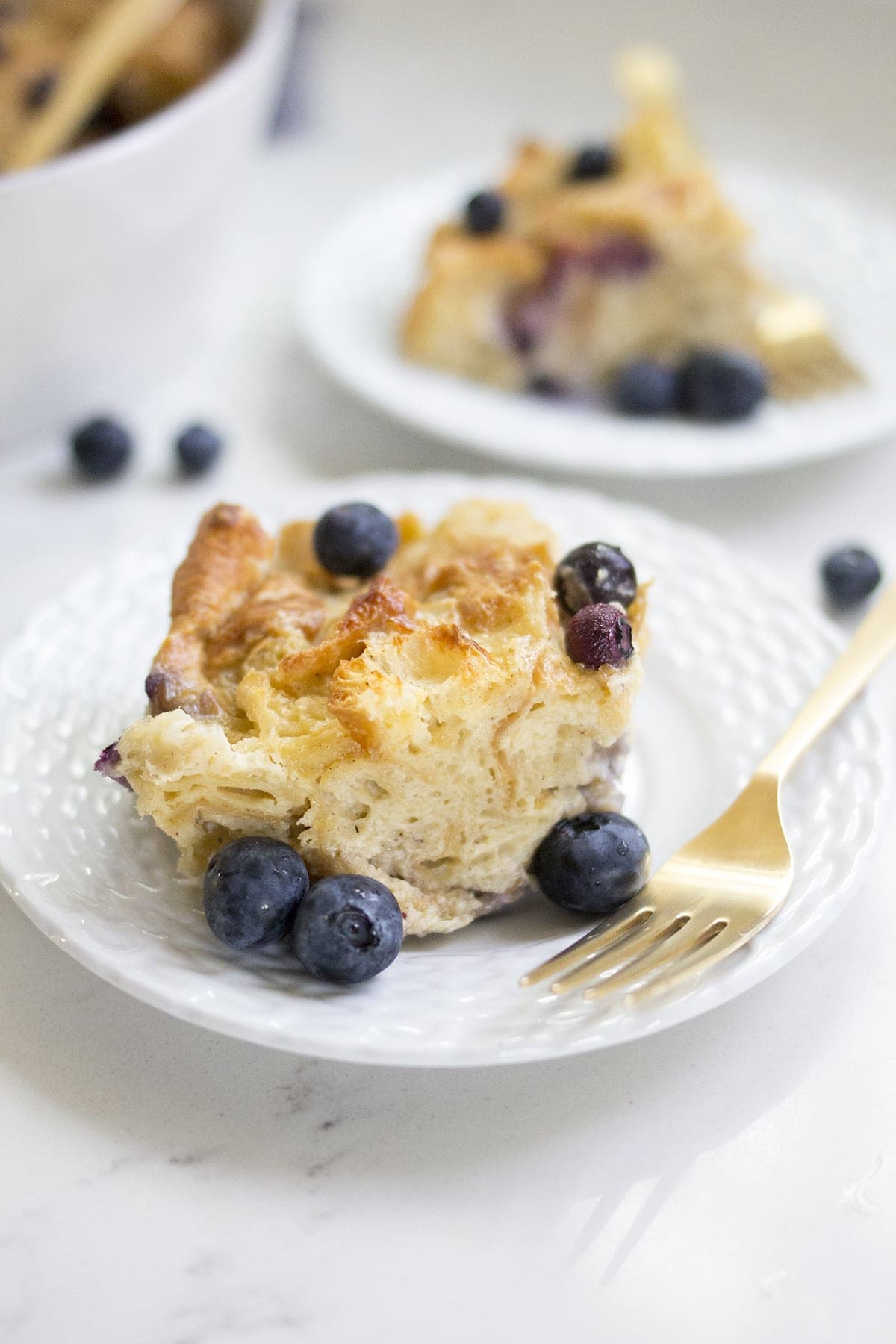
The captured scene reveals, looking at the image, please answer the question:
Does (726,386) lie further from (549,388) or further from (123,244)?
(123,244)

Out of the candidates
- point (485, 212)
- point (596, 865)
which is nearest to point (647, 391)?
point (485, 212)

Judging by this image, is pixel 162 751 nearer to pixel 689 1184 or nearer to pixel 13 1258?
pixel 13 1258

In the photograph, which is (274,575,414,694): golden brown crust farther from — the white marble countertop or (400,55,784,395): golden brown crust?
(400,55,784,395): golden brown crust

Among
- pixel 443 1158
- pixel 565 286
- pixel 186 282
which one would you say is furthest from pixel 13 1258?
pixel 565 286

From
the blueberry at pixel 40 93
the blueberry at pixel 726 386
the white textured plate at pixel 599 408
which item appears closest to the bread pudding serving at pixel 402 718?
the white textured plate at pixel 599 408

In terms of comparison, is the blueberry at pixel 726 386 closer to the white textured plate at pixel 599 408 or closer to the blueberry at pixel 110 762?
the white textured plate at pixel 599 408
